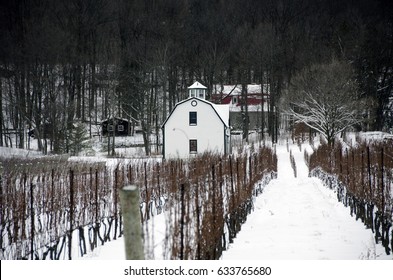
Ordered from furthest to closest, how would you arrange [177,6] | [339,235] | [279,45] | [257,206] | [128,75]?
1. [177,6]
2. [279,45]
3. [128,75]
4. [257,206]
5. [339,235]

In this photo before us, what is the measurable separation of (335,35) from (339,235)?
36.1 meters

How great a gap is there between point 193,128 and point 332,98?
11.4 m

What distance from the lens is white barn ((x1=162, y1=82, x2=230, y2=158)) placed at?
28.2 metres

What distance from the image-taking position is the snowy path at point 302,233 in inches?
Result: 222

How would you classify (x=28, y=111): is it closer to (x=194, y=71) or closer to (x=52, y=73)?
(x=52, y=73)

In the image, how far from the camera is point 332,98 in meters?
26.3

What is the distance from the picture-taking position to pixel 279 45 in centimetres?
4272

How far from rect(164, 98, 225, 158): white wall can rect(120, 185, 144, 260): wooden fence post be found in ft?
82.8

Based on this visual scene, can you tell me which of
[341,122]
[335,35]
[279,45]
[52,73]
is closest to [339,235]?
[341,122]

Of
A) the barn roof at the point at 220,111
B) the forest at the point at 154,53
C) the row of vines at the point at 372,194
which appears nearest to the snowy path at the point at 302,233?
the row of vines at the point at 372,194

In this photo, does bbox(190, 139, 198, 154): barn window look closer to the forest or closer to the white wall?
the white wall

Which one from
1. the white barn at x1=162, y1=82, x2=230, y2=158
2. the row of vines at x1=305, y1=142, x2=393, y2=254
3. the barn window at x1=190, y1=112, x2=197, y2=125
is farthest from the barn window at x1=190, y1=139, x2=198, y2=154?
the row of vines at x1=305, y1=142, x2=393, y2=254

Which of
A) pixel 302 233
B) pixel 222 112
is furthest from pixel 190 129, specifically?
pixel 302 233

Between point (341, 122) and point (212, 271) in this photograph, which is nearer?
point (212, 271)
